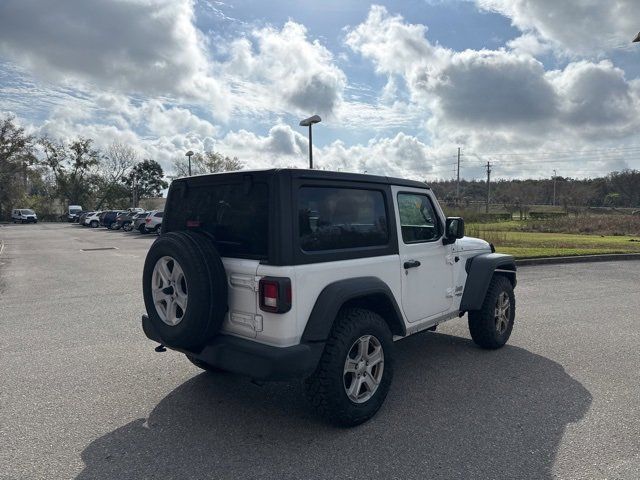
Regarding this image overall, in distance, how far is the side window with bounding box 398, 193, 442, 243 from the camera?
4113 mm

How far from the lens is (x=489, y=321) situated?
5.02 meters

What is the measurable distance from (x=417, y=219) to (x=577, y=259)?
37.9ft

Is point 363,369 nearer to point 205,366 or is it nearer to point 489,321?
point 205,366

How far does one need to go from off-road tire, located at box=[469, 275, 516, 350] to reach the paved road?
0.45 ft

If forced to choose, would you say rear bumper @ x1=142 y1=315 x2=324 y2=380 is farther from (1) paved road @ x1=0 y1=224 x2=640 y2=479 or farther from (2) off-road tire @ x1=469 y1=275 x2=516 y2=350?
(2) off-road tire @ x1=469 y1=275 x2=516 y2=350

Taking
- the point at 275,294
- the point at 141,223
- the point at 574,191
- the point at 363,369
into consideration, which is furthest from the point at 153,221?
Answer: the point at 574,191

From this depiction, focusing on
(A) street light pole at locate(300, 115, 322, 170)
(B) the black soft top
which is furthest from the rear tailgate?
(A) street light pole at locate(300, 115, 322, 170)

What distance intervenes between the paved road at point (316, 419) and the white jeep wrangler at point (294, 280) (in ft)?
1.37

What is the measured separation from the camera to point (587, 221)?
31594 millimetres

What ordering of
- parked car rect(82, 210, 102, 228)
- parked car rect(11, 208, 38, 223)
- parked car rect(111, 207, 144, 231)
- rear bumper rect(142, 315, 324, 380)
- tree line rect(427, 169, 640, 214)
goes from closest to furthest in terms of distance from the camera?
rear bumper rect(142, 315, 324, 380) < parked car rect(111, 207, 144, 231) < parked car rect(82, 210, 102, 228) < parked car rect(11, 208, 38, 223) < tree line rect(427, 169, 640, 214)

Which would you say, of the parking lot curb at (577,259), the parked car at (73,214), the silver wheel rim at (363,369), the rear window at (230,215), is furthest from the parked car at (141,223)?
the parked car at (73,214)

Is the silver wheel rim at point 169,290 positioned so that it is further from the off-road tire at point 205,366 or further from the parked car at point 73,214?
the parked car at point 73,214

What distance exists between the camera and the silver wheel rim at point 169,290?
134 inches

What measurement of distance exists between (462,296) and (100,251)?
16608 millimetres
